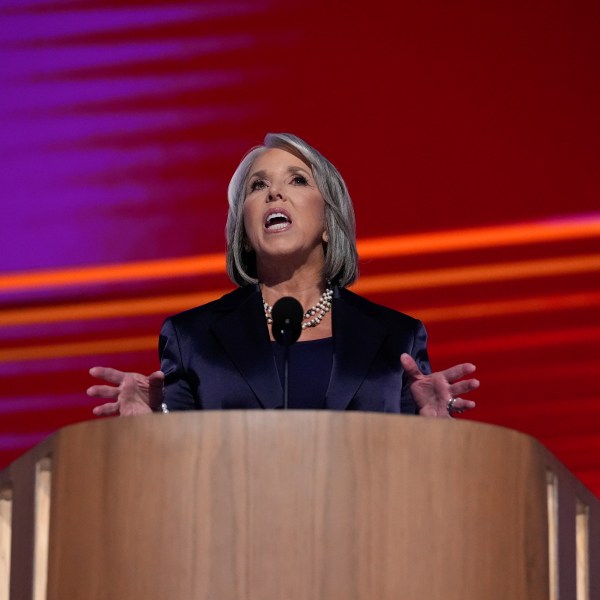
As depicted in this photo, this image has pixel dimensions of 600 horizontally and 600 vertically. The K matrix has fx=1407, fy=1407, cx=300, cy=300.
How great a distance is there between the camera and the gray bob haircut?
2.77 m

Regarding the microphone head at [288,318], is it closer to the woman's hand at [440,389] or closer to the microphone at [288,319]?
the microphone at [288,319]

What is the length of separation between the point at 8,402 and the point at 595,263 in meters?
1.46

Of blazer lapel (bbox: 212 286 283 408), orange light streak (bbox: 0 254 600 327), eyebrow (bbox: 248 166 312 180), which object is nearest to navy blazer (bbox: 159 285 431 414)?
blazer lapel (bbox: 212 286 283 408)

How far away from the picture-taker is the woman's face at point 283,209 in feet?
8.78

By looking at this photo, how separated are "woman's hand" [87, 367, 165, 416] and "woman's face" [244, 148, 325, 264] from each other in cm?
51

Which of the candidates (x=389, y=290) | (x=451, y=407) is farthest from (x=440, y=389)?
(x=389, y=290)

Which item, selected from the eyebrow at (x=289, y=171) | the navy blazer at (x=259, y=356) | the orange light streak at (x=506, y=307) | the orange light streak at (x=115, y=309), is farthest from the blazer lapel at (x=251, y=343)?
the orange light streak at (x=506, y=307)

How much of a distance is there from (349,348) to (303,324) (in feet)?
0.44

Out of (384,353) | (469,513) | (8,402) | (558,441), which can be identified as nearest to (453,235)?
(558,441)

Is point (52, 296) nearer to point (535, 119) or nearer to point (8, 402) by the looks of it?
point (8, 402)

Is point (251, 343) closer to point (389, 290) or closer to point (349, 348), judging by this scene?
point (349, 348)

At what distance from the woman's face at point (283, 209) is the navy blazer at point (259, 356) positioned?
0.35 feet

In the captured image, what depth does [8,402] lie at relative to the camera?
3391 mm

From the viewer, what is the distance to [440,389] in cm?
228
